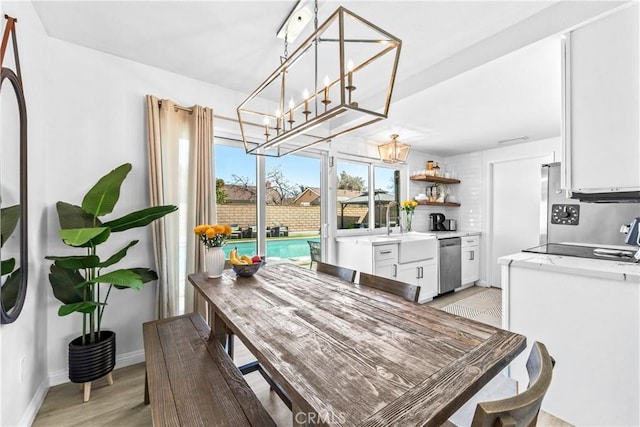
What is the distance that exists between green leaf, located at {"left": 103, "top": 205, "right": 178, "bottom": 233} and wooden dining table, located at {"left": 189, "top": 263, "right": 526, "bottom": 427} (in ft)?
2.69

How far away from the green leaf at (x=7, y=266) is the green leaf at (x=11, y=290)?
44 mm

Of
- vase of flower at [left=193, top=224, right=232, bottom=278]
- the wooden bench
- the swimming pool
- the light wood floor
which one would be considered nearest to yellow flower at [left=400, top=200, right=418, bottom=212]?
the swimming pool

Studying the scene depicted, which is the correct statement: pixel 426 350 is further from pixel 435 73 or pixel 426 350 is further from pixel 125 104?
pixel 125 104

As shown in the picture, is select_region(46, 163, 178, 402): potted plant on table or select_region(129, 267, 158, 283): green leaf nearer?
select_region(46, 163, 178, 402): potted plant on table

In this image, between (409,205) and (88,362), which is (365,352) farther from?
(409,205)

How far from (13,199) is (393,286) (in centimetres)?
220

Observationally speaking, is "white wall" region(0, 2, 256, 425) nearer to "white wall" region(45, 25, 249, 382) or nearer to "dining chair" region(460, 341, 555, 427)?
"white wall" region(45, 25, 249, 382)

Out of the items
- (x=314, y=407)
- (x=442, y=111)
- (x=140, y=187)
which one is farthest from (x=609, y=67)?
(x=140, y=187)

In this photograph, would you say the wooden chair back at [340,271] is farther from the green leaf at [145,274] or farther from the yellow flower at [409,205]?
the yellow flower at [409,205]

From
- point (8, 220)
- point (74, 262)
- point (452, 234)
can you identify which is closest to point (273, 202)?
point (74, 262)

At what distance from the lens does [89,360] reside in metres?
1.88

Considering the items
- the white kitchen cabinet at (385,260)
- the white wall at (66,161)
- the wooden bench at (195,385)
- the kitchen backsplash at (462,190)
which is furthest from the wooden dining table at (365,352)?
the kitchen backsplash at (462,190)

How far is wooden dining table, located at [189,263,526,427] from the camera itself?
71 cm

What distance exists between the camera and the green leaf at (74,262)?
1801 millimetres
